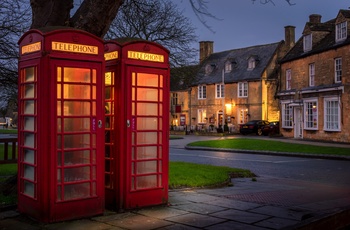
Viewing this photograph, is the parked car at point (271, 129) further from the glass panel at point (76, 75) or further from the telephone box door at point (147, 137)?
the glass panel at point (76, 75)

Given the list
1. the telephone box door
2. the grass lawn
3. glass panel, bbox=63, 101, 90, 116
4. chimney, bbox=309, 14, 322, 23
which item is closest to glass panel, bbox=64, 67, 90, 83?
glass panel, bbox=63, 101, 90, 116

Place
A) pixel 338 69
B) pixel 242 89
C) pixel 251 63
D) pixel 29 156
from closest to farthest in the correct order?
pixel 29 156
pixel 338 69
pixel 242 89
pixel 251 63

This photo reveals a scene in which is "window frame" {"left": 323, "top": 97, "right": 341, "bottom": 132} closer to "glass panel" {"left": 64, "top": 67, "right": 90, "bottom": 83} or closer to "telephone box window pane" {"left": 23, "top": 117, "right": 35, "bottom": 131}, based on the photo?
"glass panel" {"left": 64, "top": 67, "right": 90, "bottom": 83}

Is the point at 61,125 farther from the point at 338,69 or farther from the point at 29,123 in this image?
the point at 338,69

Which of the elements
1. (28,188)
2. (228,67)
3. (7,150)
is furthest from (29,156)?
(228,67)

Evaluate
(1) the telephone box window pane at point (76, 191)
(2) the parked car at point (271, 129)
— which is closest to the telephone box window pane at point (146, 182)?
(1) the telephone box window pane at point (76, 191)

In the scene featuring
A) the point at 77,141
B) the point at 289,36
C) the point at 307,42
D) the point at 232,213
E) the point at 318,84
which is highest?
the point at 289,36

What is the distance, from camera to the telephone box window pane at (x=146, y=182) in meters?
7.22

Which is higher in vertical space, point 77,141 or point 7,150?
point 77,141

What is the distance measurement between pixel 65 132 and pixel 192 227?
237 cm

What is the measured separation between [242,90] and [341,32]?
20.4 meters

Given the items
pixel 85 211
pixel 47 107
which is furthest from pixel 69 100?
pixel 85 211

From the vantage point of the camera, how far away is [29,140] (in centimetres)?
659

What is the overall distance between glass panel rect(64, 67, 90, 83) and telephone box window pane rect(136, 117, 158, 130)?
120 cm
